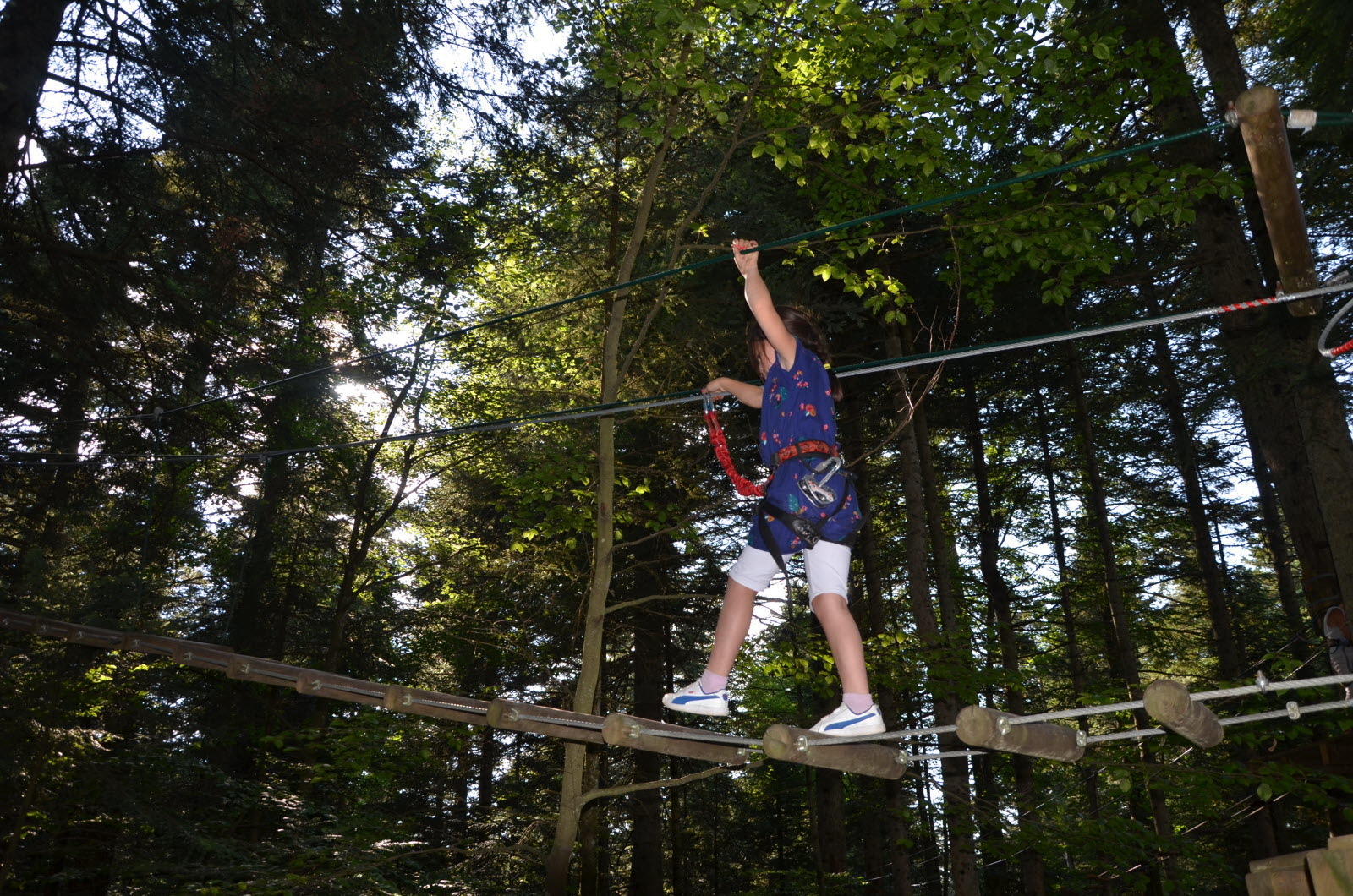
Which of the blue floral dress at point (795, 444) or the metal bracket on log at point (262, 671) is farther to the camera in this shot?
the metal bracket on log at point (262, 671)

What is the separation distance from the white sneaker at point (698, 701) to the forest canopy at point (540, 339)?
72.1 inches

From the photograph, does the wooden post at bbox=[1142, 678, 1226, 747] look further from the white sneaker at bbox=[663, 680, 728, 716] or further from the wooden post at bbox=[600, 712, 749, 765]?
the wooden post at bbox=[600, 712, 749, 765]

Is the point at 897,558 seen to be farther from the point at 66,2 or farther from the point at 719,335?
the point at 66,2

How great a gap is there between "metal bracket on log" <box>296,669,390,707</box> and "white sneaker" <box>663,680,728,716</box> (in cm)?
210

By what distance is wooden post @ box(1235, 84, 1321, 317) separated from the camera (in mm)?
3137

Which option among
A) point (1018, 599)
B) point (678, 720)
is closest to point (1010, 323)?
point (1018, 599)

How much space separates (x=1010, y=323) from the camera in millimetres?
15977

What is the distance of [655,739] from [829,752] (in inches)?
42.0

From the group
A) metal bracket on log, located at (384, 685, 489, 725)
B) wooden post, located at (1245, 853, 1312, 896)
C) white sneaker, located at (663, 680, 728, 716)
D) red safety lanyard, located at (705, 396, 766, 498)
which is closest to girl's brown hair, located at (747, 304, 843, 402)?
red safety lanyard, located at (705, 396, 766, 498)

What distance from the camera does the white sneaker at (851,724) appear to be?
3916mm

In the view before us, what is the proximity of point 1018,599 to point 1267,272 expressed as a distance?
985 centimetres

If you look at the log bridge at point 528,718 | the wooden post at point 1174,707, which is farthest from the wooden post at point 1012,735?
the log bridge at point 528,718

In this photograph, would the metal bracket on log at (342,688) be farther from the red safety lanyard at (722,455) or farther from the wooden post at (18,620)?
the wooden post at (18,620)

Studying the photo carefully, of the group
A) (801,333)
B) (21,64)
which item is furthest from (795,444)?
(21,64)
